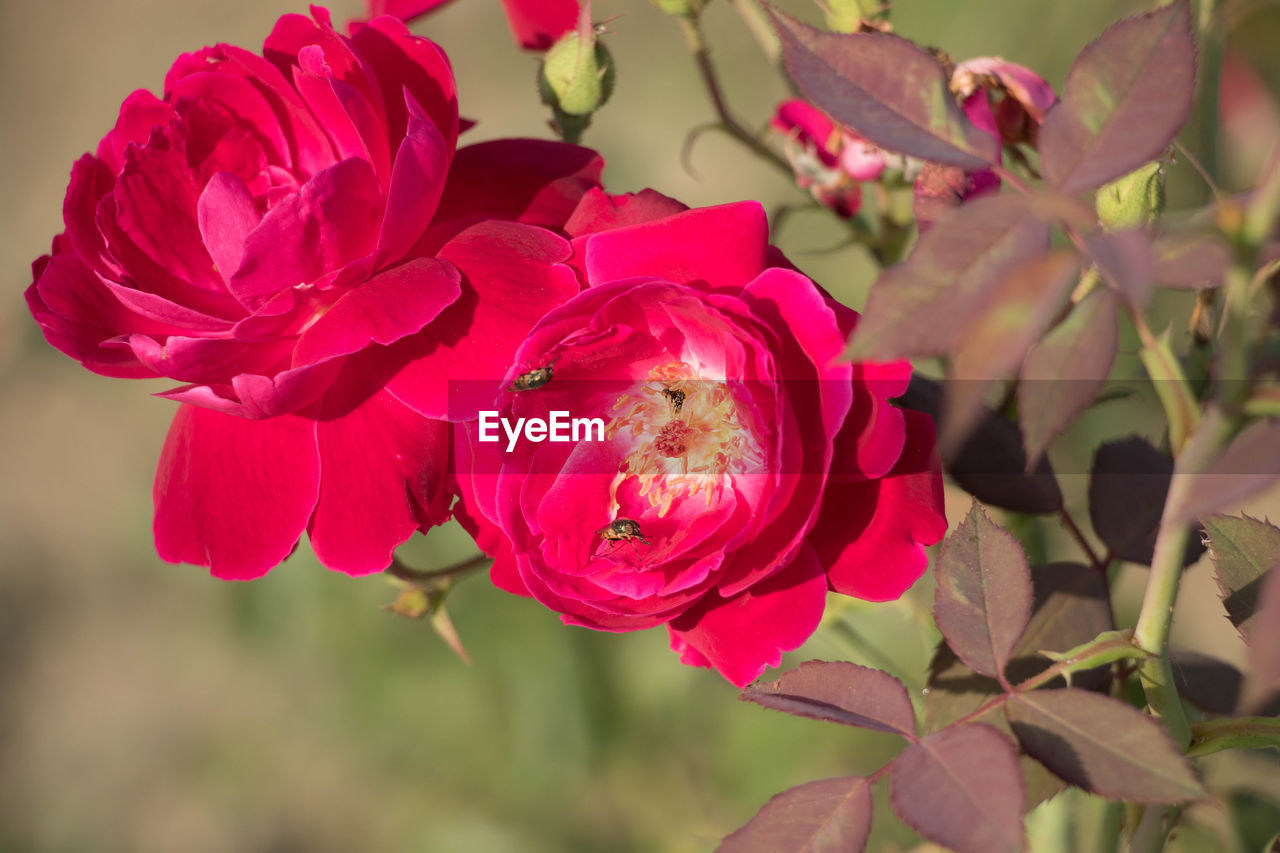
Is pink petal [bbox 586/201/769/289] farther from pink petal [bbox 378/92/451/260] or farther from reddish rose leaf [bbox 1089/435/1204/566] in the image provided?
reddish rose leaf [bbox 1089/435/1204/566]

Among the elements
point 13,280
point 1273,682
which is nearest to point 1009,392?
point 1273,682

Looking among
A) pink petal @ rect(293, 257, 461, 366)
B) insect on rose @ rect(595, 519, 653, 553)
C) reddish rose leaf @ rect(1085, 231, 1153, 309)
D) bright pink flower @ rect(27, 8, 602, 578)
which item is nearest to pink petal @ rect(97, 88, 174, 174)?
bright pink flower @ rect(27, 8, 602, 578)

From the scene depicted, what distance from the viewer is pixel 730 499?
34 centimetres

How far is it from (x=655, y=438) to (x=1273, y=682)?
8.4 inches

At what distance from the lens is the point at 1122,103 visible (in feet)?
0.77

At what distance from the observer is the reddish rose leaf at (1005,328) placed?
6.9 inches

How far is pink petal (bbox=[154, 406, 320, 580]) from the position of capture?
1.11ft

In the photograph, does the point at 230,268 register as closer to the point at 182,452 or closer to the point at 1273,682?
the point at 182,452

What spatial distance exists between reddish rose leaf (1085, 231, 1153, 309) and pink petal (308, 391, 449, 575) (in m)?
0.21

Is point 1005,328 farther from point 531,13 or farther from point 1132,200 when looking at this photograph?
point 531,13

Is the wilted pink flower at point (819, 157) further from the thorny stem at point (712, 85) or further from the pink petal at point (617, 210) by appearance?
the pink petal at point (617, 210)

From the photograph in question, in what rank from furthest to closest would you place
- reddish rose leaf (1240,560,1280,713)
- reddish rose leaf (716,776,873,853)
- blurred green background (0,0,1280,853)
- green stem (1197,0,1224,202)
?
blurred green background (0,0,1280,853)
green stem (1197,0,1224,202)
reddish rose leaf (716,776,873,853)
reddish rose leaf (1240,560,1280,713)

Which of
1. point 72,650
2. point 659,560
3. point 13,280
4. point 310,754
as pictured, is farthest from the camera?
point 13,280

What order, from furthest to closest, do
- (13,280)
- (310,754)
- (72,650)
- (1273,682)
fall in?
1. (13,280)
2. (72,650)
3. (310,754)
4. (1273,682)
